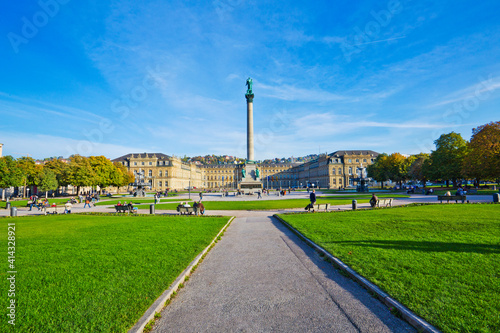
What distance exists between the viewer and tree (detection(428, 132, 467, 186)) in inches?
2044

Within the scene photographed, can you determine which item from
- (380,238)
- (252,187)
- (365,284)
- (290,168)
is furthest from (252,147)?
(290,168)

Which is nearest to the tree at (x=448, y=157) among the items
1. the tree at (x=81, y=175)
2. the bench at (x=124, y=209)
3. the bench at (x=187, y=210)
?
the bench at (x=187, y=210)

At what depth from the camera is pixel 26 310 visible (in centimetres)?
511

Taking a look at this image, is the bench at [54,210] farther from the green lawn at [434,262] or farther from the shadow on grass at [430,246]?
the shadow on grass at [430,246]

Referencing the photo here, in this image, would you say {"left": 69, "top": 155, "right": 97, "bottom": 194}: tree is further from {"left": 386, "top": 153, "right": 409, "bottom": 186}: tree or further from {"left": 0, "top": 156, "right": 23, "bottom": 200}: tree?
{"left": 386, "top": 153, "right": 409, "bottom": 186}: tree

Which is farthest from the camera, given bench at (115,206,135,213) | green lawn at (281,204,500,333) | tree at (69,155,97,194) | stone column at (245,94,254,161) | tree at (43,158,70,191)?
stone column at (245,94,254,161)

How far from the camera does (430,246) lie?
30.4ft

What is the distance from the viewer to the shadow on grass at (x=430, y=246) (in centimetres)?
866

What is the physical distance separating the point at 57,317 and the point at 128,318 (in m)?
1.34

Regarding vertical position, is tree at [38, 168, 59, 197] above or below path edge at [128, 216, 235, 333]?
→ above

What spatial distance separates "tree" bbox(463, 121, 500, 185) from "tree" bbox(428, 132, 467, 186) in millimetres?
9266

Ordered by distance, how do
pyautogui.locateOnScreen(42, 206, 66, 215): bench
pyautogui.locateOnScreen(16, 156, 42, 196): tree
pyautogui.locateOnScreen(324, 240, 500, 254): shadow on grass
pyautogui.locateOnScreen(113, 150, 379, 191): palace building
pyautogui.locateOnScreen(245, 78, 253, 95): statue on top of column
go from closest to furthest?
1. pyautogui.locateOnScreen(324, 240, 500, 254): shadow on grass
2. pyautogui.locateOnScreen(42, 206, 66, 215): bench
3. pyautogui.locateOnScreen(16, 156, 42, 196): tree
4. pyautogui.locateOnScreen(245, 78, 253, 95): statue on top of column
5. pyautogui.locateOnScreen(113, 150, 379, 191): palace building

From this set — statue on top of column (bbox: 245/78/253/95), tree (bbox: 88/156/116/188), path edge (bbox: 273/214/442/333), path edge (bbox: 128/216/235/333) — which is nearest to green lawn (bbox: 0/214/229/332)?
path edge (bbox: 128/216/235/333)

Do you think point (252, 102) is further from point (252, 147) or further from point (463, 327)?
point (463, 327)
